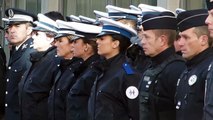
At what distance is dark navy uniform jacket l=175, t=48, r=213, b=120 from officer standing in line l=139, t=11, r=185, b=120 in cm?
21

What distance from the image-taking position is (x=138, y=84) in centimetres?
489

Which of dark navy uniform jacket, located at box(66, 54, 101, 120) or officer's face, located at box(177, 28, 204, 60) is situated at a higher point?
officer's face, located at box(177, 28, 204, 60)

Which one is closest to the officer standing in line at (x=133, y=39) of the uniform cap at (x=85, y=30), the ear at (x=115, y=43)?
the ear at (x=115, y=43)

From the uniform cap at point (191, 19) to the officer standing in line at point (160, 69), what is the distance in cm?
28

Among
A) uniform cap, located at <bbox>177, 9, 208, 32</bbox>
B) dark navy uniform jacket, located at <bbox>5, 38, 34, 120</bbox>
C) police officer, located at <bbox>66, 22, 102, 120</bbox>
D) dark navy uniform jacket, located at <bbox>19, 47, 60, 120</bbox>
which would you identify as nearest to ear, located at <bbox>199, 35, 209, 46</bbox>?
uniform cap, located at <bbox>177, 9, 208, 32</bbox>

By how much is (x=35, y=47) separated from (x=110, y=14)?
1415 mm

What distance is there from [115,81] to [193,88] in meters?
1.11

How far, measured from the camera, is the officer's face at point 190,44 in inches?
165

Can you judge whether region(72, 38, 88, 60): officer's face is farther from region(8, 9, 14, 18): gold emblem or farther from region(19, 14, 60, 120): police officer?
region(8, 9, 14, 18): gold emblem

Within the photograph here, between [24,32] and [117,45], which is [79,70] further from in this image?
[24,32]

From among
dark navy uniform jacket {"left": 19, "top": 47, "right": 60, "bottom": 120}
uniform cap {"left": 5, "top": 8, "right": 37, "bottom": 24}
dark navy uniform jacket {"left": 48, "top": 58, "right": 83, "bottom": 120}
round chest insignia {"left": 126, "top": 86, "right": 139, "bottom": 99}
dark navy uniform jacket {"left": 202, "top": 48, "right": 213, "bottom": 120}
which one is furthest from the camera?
uniform cap {"left": 5, "top": 8, "right": 37, "bottom": 24}

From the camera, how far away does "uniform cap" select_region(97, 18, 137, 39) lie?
514 centimetres

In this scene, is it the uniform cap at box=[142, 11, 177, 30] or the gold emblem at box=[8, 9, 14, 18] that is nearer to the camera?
the uniform cap at box=[142, 11, 177, 30]

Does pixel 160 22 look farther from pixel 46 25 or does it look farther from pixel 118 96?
pixel 46 25
